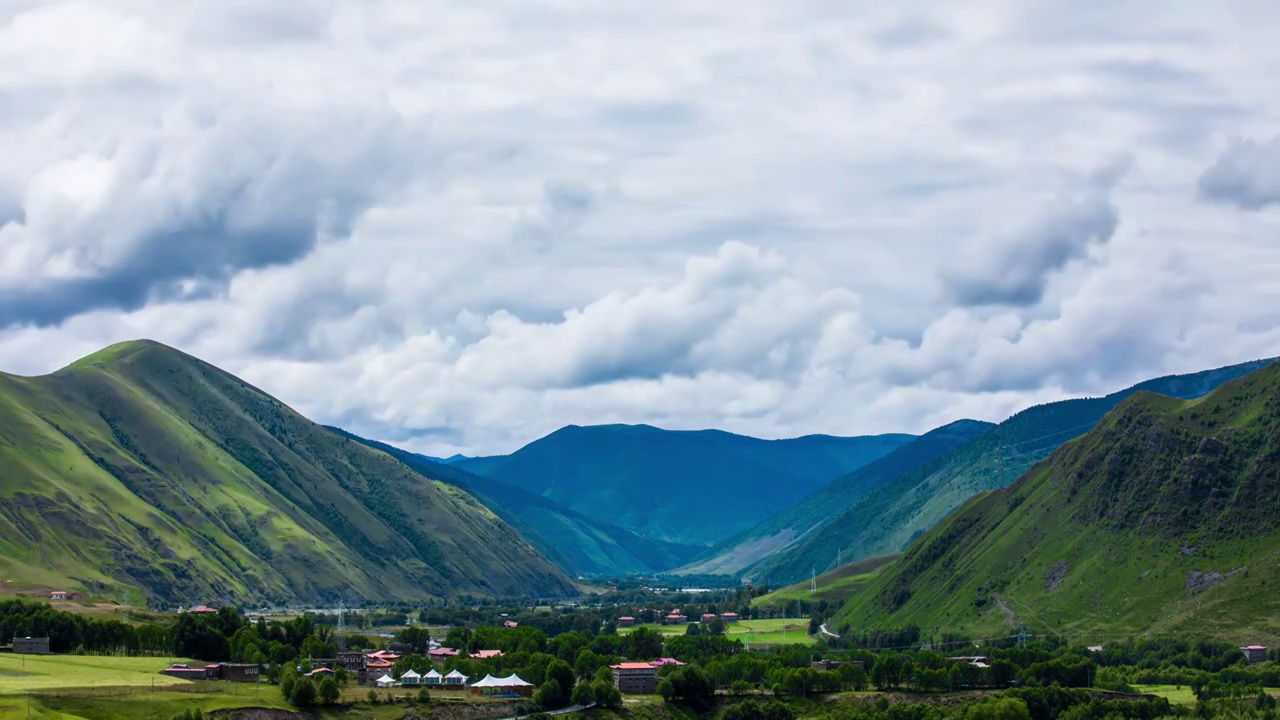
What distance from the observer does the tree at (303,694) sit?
641ft

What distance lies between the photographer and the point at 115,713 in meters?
173

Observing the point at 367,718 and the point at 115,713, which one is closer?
the point at 115,713

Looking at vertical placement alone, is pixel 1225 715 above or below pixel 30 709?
below

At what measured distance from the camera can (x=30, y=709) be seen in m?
164

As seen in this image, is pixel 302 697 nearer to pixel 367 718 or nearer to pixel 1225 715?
pixel 367 718

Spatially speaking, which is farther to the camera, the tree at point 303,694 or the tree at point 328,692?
the tree at point 328,692

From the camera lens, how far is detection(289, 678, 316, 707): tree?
641 feet

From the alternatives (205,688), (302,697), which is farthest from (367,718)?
(205,688)

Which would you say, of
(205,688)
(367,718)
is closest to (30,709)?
(205,688)

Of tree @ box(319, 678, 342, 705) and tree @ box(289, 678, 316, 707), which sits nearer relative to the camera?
tree @ box(289, 678, 316, 707)

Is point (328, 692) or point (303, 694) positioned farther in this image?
point (328, 692)

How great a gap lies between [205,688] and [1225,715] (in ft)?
474

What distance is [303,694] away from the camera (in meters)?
196

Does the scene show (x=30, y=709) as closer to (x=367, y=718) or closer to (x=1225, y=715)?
(x=367, y=718)
